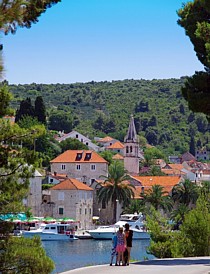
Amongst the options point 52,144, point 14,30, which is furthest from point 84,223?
point 14,30

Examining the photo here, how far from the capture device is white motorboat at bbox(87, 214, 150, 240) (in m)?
82.6

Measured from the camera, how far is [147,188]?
108m

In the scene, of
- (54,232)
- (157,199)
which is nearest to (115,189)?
(157,199)

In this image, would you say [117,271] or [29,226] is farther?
[29,226]

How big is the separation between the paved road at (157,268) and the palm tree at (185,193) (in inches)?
3048

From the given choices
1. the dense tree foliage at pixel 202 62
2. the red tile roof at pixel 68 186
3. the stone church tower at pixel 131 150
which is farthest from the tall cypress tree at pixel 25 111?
the dense tree foliage at pixel 202 62

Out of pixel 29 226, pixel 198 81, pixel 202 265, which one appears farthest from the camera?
pixel 29 226

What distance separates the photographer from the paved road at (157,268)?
21.7 m

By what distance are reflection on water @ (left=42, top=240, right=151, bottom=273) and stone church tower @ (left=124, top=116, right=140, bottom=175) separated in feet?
164

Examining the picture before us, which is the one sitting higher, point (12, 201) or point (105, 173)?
point (105, 173)

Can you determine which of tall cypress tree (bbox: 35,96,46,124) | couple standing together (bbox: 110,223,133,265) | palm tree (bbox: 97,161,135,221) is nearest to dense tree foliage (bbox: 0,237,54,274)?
couple standing together (bbox: 110,223,133,265)

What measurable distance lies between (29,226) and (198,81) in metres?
59.1

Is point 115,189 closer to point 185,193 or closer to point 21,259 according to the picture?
point 185,193

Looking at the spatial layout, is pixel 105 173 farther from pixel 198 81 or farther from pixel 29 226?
pixel 198 81
